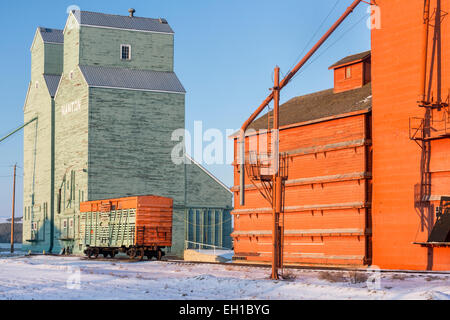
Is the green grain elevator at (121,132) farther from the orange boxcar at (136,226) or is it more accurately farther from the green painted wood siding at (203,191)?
the orange boxcar at (136,226)

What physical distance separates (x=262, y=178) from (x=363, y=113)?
28.1 feet

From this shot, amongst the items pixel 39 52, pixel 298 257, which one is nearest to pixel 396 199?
pixel 298 257

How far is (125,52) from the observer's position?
57719 millimetres

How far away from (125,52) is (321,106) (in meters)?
25.7

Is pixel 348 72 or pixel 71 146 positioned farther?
pixel 71 146

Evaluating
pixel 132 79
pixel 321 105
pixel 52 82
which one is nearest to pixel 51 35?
pixel 52 82

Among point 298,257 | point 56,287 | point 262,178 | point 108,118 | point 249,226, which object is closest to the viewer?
point 56,287

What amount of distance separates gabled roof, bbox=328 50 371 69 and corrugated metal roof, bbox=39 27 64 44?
35.9 meters

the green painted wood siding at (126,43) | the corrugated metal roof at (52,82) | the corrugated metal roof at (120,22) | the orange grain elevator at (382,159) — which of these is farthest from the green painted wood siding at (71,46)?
the orange grain elevator at (382,159)

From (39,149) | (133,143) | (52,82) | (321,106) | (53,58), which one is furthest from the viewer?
(53,58)

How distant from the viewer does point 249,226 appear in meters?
39.8

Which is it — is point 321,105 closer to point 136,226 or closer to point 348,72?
point 348,72

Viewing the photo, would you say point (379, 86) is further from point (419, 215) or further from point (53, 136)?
point (53, 136)

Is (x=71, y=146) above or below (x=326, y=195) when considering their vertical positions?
above
